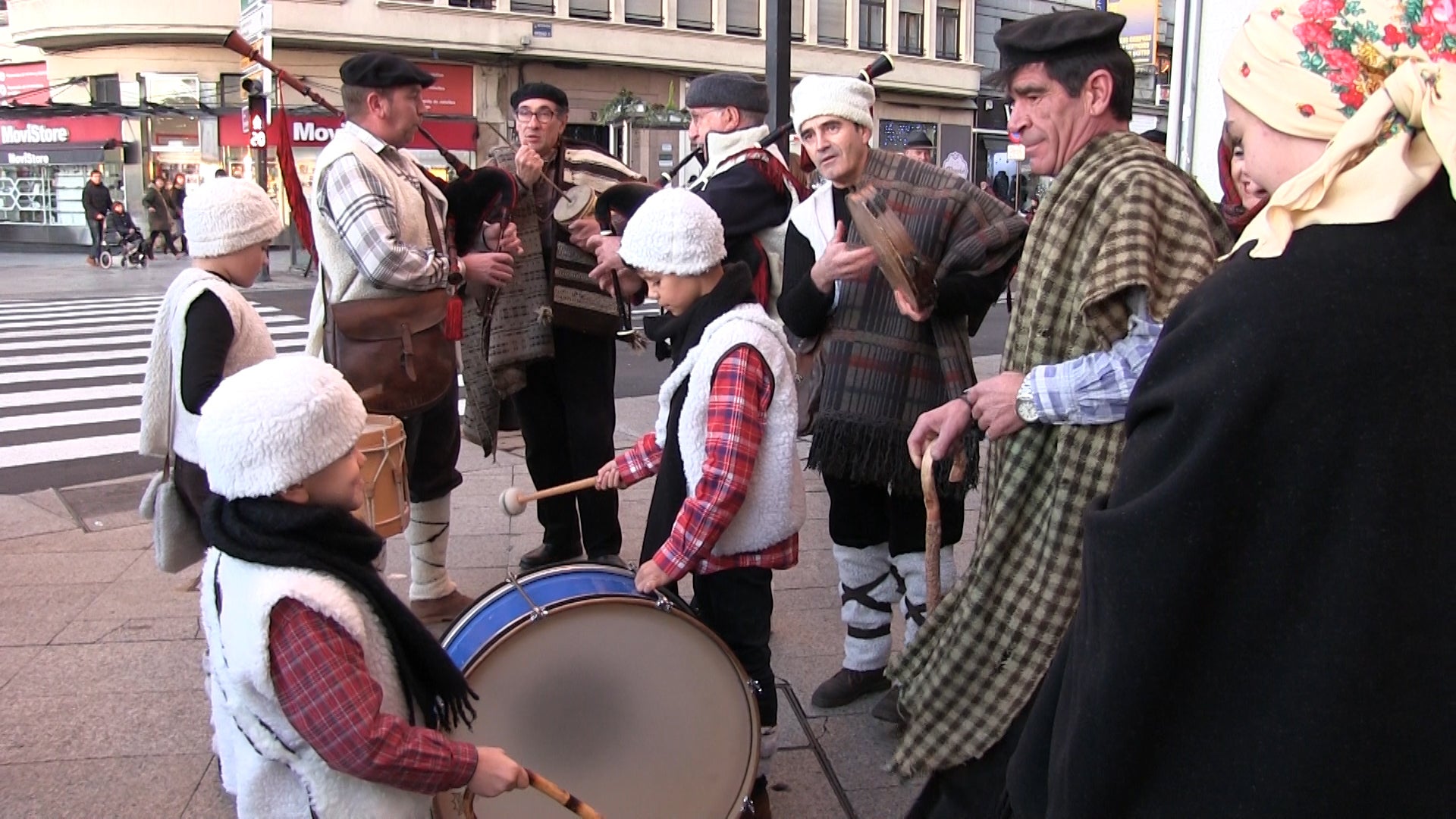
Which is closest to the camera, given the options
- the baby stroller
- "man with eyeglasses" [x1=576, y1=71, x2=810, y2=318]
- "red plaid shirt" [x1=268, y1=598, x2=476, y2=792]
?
"red plaid shirt" [x1=268, y1=598, x2=476, y2=792]

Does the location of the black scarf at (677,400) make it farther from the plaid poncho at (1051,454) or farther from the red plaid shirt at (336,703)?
the red plaid shirt at (336,703)

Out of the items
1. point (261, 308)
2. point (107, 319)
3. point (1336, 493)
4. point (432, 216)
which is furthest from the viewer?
point (261, 308)

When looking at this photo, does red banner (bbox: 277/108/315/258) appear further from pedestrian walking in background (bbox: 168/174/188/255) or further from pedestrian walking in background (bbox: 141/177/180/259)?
pedestrian walking in background (bbox: 168/174/188/255)

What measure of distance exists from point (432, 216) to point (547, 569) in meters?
2.03

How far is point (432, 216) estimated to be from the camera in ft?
14.3

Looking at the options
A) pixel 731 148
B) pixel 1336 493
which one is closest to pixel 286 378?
pixel 1336 493

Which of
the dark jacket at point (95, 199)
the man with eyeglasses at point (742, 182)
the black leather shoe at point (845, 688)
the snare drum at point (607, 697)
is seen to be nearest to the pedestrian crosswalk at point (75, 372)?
the man with eyeglasses at point (742, 182)

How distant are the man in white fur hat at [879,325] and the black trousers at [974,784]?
84cm

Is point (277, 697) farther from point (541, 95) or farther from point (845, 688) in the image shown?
point (541, 95)

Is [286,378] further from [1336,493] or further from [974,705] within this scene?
[1336,493]

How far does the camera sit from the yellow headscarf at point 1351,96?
121cm

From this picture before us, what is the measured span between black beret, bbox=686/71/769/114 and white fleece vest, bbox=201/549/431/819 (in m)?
2.50

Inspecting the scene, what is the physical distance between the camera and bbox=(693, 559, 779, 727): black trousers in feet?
10.0

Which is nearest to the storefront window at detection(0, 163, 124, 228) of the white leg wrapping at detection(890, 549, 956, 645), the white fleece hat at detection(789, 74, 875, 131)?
the white fleece hat at detection(789, 74, 875, 131)
